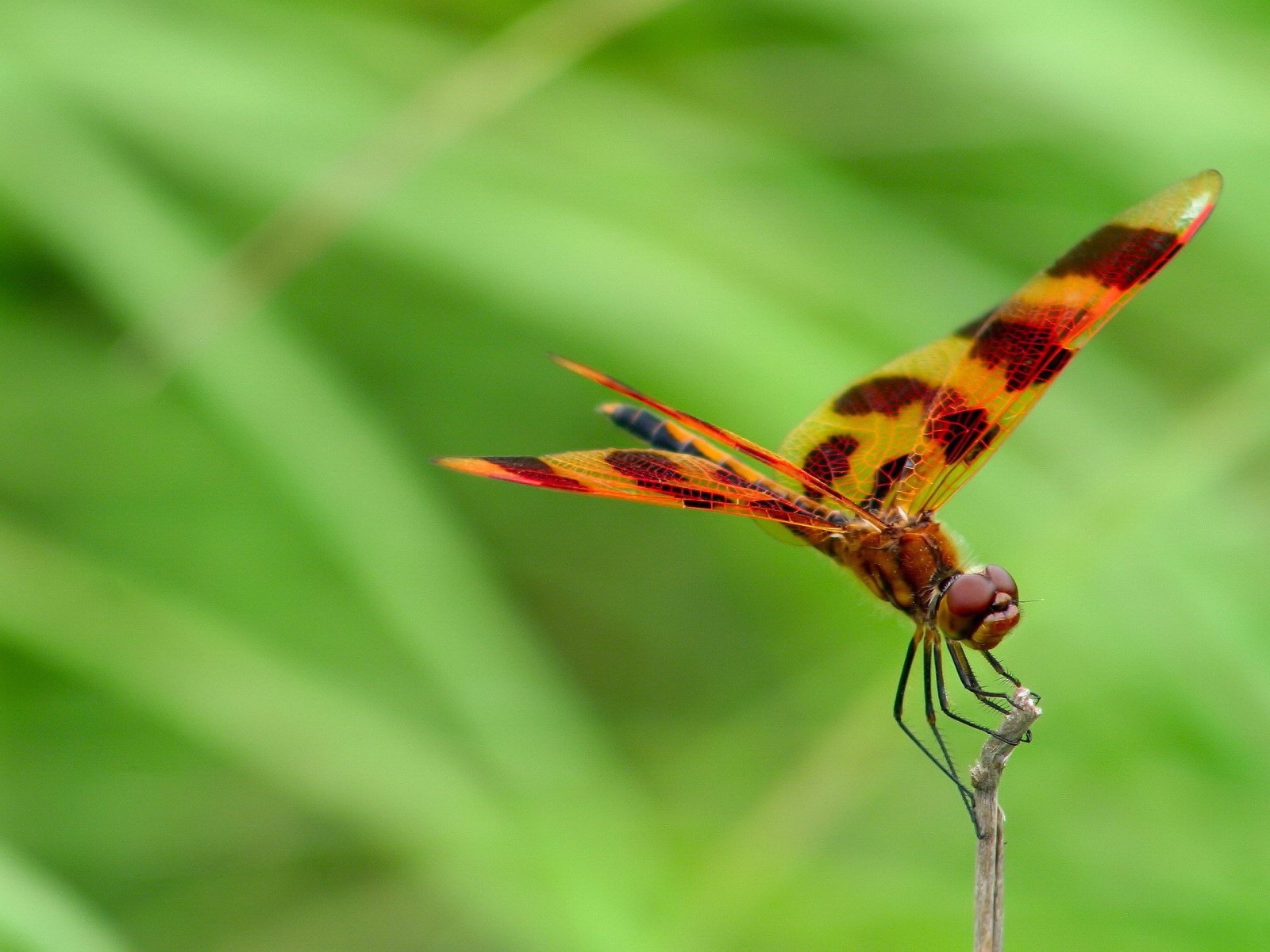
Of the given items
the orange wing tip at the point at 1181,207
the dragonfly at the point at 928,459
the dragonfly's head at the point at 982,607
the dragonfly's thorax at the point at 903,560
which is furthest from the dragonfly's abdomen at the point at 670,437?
the orange wing tip at the point at 1181,207

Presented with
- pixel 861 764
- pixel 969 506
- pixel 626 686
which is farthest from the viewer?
pixel 626 686

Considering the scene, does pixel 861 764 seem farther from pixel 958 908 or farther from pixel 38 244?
pixel 38 244

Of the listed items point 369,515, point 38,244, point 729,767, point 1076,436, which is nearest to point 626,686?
point 729,767

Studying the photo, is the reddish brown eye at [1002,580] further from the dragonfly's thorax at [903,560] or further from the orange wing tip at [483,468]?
the orange wing tip at [483,468]

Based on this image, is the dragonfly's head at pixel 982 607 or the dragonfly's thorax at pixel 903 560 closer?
the dragonfly's head at pixel 982 607

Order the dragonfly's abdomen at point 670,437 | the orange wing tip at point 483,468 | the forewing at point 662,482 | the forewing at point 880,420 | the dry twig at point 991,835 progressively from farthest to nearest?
the dragonfly's abdomen at point 670,437 → the forewing at point 880,420 → the forewing at point 662,482 → the orange wing tip at point 483,468 → the dry twig at point 991,835

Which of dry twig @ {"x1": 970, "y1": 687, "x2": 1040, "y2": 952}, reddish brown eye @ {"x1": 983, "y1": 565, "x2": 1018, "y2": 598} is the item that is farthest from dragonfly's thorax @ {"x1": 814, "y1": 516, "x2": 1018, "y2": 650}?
dry twig @ {"x1": 970, "y1": 687, "x2": 1040, "y2": 952}

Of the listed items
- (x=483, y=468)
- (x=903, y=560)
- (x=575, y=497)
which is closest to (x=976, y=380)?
(x=903, y=560)
